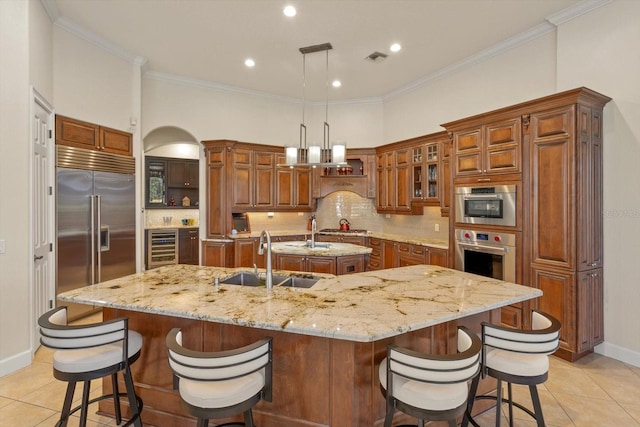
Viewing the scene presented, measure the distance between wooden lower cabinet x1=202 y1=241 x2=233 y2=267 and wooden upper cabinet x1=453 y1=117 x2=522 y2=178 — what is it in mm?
3958

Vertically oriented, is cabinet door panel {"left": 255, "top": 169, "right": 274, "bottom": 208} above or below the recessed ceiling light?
below

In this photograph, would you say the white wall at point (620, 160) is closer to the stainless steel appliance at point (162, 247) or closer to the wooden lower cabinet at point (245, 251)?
the wooden lower cabinet at point (245, 251)

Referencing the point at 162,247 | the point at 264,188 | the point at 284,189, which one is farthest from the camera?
the point at 162,247

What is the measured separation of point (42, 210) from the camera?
12.2 ft

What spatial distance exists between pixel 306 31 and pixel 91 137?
10.1ft

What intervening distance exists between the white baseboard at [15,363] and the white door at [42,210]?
6.3 inches

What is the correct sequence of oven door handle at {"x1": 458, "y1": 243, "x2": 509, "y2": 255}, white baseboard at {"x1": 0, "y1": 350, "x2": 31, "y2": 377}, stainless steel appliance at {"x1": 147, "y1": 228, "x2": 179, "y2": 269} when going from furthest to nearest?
stainless steel appliance at {"x1": 147, "y1": 228, "x2": 179, "y2": 269}
oven door handle at {"x1": 458, "y1": 243, "x2": 509, "y2": 255}
white baseboard at {"x1": 0, "y1": 350, "x2": 31, "y2": 377}

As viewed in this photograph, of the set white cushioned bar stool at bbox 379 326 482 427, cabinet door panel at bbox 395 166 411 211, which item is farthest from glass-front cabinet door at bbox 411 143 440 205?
white cushioned bar stool at bbox 379 326 482 427

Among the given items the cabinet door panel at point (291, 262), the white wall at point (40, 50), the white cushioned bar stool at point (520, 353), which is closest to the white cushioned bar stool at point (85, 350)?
the white cushioned bar stool at point (520, 353)

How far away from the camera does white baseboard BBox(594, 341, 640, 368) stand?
131 inches

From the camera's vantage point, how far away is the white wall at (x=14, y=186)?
3.09m

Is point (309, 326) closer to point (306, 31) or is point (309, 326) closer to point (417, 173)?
point (306, 31)

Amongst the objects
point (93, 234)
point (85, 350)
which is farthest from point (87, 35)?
point (85, 350)

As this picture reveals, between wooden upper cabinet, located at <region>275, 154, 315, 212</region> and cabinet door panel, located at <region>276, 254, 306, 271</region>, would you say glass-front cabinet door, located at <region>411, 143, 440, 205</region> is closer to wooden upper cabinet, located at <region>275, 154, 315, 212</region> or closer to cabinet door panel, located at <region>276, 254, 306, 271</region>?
wooden upper cabinet, located at <region>275, 154, 315, 212</region>
